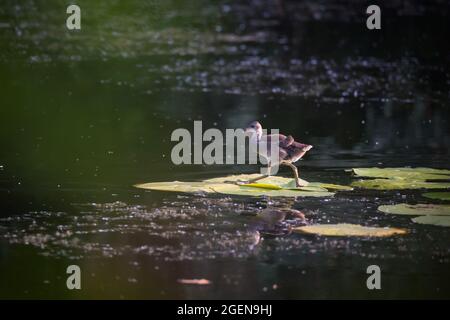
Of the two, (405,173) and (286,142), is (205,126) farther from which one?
(405,173)

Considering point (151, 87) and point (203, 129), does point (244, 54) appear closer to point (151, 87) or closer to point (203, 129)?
point (151, 87)

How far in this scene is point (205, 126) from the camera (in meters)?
14.3

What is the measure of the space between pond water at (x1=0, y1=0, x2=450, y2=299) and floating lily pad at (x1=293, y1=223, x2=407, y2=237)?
0.09 m

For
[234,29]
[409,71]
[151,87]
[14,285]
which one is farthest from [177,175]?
[234,29]

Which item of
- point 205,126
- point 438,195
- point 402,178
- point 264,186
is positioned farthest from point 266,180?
point 205,126

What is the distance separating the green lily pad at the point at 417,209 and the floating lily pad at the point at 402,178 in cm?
74

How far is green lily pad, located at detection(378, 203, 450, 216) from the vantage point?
8.67 m

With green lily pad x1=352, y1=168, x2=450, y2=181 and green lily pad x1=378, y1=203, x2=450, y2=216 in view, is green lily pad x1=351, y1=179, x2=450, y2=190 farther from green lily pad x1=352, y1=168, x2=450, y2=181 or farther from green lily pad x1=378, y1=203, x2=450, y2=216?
green lily pad x1=378, y1=203, x2=450, y2=216

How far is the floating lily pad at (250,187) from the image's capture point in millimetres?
9359

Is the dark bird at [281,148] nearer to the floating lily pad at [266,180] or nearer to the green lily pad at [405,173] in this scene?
the floating lily pad at [266,180]

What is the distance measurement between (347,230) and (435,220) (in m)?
0.90

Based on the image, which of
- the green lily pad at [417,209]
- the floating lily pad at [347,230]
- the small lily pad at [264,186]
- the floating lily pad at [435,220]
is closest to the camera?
the floating lily pad at [347,230]

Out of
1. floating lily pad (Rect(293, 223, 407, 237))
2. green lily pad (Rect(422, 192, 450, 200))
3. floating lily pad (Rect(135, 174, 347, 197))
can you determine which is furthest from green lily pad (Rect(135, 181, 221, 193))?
green lily pad (Rect(422, 192, 450, 200))

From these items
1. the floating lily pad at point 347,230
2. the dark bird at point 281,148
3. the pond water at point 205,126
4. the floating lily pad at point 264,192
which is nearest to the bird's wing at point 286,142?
the dark bird at point 281,148
